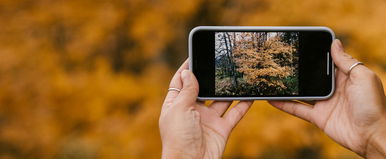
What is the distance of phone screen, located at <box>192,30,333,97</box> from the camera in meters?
0.97

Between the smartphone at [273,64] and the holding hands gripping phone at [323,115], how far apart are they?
0.07 ft

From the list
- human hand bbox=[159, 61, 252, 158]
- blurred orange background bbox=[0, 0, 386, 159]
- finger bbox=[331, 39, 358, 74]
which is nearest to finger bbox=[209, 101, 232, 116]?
human hand bbox=[159, 61, 252, 158]

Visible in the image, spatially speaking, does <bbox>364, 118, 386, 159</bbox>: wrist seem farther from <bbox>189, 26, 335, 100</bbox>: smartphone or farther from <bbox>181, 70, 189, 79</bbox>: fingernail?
<bbox>181, 70, 189, 79</bbox>: fingernail

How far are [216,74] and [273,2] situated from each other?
21.6 inches

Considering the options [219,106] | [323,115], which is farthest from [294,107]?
[219,106]

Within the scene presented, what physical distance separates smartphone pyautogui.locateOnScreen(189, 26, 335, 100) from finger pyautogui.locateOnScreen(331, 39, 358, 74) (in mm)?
23

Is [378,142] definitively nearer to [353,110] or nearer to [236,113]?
[353,110]

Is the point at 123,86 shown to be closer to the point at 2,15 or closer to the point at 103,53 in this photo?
the point at 103,53

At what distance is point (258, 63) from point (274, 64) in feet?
0.12

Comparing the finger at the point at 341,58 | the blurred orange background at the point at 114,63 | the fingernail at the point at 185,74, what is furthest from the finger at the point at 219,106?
the blurred orange background at the point at 114,63

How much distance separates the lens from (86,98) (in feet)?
4.53

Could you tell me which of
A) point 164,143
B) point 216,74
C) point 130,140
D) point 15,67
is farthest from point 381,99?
point 15,67

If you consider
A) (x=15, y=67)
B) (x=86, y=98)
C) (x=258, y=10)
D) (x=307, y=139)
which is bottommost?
(x=307, y=139)

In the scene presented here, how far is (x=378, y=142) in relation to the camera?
35.5 inches
